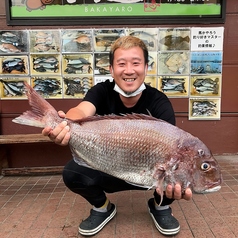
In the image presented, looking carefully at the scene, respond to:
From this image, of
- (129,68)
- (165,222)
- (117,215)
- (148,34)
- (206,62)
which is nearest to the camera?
(129,68)

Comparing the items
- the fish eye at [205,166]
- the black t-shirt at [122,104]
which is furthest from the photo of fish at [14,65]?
the fish eye at [205,166]

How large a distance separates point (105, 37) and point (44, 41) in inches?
41.7

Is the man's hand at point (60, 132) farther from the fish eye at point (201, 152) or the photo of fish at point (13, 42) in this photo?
the photo of fish at point (13, 42)

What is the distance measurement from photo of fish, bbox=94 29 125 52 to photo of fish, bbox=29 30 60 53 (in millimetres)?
671

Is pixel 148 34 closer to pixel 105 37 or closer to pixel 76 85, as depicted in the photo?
pixel 105 37

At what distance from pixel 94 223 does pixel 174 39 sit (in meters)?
3.38

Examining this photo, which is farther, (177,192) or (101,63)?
(101,63)

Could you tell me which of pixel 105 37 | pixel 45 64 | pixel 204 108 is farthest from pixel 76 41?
pixel 204 108

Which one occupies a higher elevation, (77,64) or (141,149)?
(77,64)

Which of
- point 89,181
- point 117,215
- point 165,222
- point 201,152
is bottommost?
point 117,215

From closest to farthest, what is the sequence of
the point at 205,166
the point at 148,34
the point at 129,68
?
1. the point at 205,166
2. the point at 129,68
3. the point at 148,34

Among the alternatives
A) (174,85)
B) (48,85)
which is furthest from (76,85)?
(174,85)

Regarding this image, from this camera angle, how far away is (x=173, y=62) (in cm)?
515

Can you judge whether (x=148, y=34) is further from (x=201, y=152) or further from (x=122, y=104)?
(x=201, y=152)
